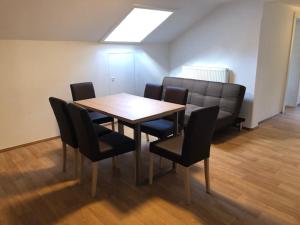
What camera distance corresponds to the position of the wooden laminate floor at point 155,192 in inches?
81.7

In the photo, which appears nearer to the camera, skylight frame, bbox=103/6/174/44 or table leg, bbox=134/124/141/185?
table leg, bbox=134/124/141/185

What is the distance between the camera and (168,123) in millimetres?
3029

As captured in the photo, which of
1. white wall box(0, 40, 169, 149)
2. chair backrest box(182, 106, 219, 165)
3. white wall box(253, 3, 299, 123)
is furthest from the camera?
white wall box(253, 3, 299, 123)

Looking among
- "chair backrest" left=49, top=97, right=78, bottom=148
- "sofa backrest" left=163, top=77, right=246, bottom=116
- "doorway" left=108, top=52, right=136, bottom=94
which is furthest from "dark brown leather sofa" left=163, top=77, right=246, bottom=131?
"chair backrest" left=49, top=97, right=78, bottom=148

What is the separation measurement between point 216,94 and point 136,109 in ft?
6.13

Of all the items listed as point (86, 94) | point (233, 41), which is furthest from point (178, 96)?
point (233, 41)

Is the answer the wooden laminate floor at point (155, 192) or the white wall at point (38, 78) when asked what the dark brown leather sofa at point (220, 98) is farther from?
the white wall at point (38, 78)

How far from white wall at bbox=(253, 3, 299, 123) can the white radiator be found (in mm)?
548

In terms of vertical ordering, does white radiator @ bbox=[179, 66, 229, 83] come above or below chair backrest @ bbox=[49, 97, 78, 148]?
above

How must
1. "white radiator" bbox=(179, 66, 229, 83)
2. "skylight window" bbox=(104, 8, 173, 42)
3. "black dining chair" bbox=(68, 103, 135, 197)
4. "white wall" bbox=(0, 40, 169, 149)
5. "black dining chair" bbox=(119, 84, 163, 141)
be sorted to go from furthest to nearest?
1. "white radiator" bbox=(179, 66, 229, 83)
2. "skylight window" bbox=(104, 8, 173, 42)
3. "black dining chair" bbox=(119, 84, 163, 141)
4. "white wall" bbox=(0, 40, 169, 149)
5. "black dining chair" bbox=(68, 103, 135, 197)

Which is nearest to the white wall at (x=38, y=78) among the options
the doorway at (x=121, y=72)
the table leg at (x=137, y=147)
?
the doorway at (x=121, y=72)

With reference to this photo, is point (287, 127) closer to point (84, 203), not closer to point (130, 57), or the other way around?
point (130, 57)

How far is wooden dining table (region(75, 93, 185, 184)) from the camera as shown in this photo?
2.35m

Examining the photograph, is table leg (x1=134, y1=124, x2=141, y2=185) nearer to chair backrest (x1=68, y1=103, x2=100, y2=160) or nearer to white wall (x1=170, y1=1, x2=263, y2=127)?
chair backrest (x1=68, y1=103, x2=100, y2=160)
